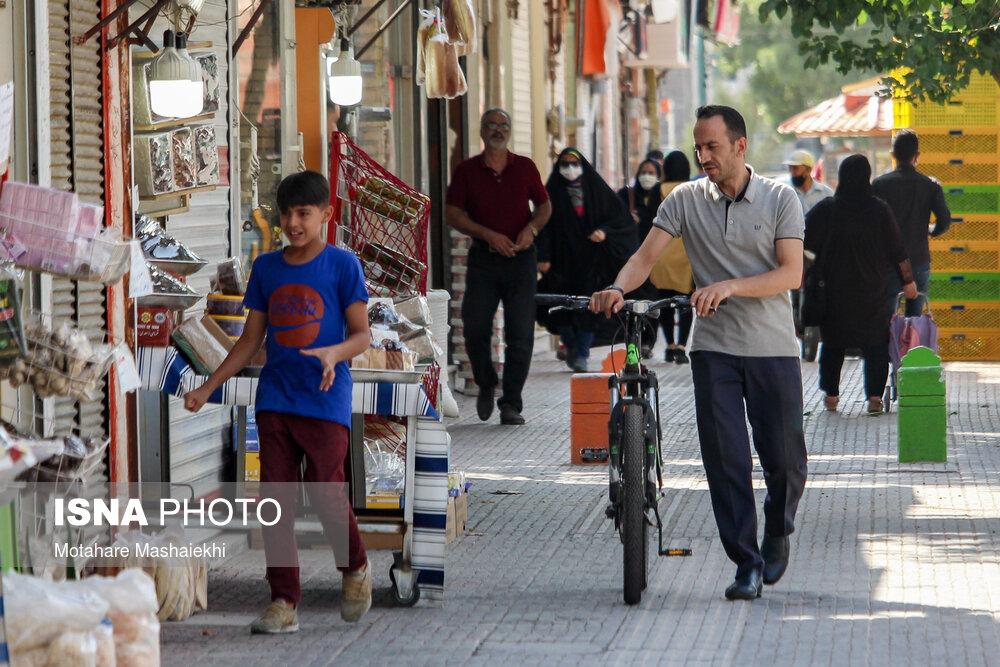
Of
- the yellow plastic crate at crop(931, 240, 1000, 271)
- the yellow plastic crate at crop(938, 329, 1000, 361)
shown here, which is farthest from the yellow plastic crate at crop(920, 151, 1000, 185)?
the yellow plastic crate at crop(938, 329, 1000, 361)

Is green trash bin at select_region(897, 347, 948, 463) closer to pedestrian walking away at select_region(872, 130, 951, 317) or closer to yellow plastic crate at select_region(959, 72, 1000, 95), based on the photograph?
pedestrian walking away at select_region(872, 130, 951, 317)

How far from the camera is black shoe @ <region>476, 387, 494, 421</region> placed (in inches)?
486

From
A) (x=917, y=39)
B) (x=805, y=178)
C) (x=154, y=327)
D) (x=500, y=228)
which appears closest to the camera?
(x=154, y=327)

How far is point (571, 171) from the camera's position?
1416 centimetres

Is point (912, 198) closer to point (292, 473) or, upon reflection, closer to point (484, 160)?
point (484, 160)

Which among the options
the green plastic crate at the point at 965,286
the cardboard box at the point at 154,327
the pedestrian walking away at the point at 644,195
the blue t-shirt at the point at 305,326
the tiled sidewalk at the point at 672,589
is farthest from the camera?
the green plastic crate at the point at 965,286

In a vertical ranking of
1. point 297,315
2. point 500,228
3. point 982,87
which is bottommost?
point 297,315

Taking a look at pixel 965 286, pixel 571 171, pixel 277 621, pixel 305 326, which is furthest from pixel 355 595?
pixel 965 286

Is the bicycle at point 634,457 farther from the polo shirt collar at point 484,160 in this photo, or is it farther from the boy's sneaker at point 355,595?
the polo shirt collar at point 484,160

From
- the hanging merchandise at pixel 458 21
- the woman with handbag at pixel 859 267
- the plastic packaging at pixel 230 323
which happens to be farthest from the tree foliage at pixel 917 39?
the plastic packaging at pixel 230 323

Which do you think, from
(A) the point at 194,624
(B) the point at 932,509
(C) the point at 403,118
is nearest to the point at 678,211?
(A) the point at 194,624

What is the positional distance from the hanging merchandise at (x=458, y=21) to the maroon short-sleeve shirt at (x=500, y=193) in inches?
52.0

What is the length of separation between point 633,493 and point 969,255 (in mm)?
12414

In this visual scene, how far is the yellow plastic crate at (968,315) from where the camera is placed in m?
17.9
